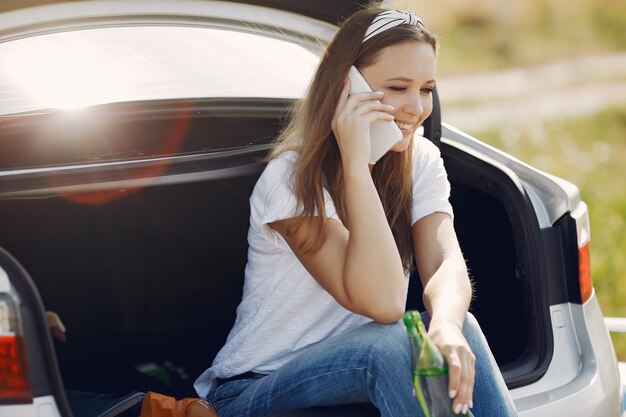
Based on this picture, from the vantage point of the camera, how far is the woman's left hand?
1938 millimetres

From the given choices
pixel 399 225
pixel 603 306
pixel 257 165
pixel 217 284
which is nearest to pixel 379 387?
pixel 399 225

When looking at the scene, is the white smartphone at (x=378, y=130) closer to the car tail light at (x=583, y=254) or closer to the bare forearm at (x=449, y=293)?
the bare forearm at (x=449, y=293)

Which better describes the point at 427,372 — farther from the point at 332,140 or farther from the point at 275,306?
the point at 332,140

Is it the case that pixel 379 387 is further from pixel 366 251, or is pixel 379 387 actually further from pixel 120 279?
pixel 120 279

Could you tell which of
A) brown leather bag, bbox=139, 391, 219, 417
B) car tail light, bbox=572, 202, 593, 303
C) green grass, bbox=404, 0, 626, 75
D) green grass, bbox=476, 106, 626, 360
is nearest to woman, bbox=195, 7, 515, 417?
brown leather bag, bbox=139, 391, 219, 417

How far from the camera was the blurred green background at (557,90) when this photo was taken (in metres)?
6.23

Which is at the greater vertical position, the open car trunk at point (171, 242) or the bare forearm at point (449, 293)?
the open car trunk at point (171, 242)

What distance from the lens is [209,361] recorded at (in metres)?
2.79

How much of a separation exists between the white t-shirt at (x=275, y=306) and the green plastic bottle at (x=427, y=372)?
12.8 inches

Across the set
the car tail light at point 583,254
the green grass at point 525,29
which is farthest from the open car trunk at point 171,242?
the green grass at point 525,29

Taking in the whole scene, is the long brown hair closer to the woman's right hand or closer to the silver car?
the woman's right hand

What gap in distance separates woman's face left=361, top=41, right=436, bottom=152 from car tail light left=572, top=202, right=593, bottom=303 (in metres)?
0.48

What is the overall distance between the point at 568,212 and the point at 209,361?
3.58 ft

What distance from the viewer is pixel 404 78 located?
227 cm
